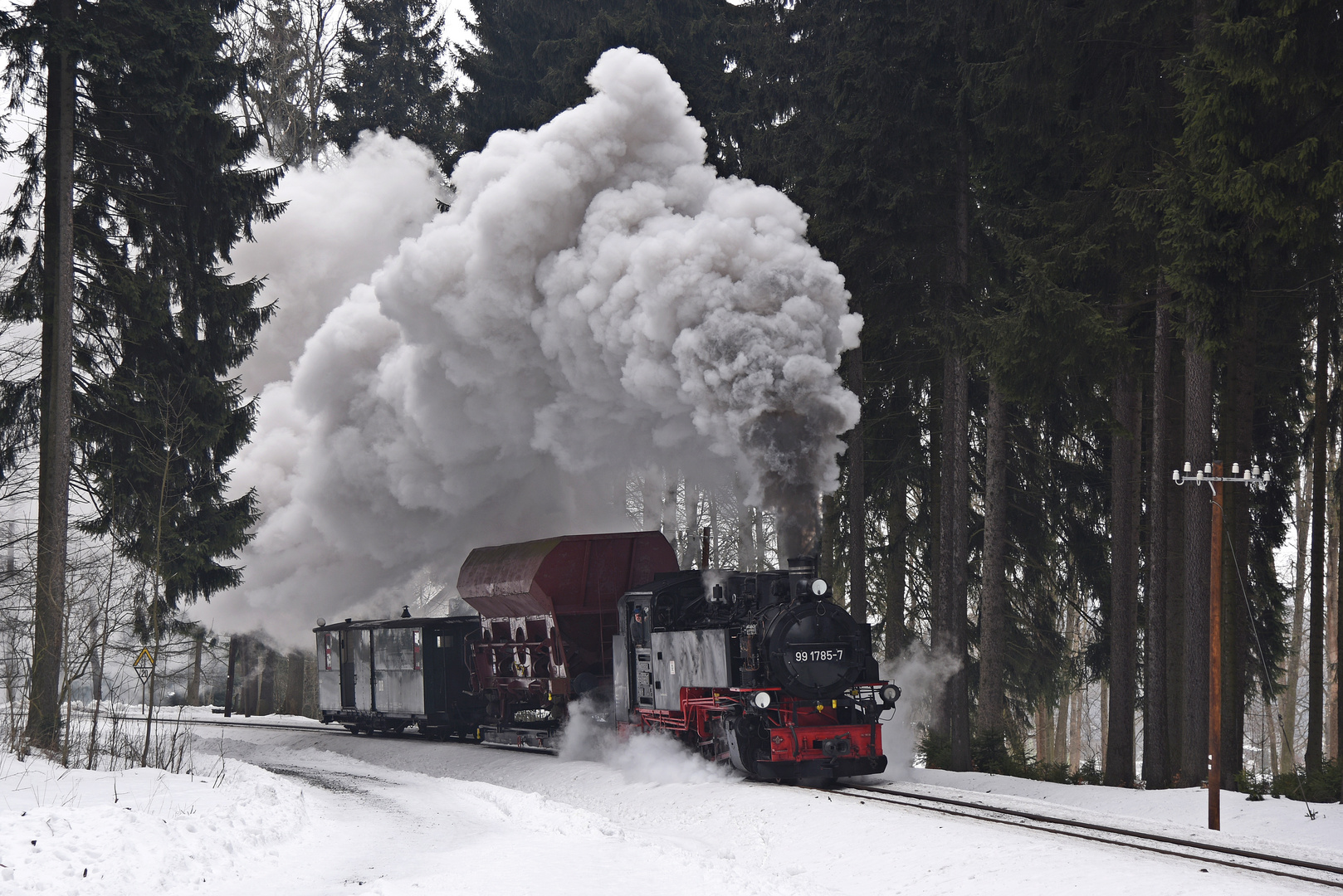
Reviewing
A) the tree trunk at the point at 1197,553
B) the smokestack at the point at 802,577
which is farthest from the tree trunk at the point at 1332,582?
the smokestack at the point at 802,577

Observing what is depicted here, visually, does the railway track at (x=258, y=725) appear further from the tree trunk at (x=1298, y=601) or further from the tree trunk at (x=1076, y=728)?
the tree trunk at (x=1076, y=728)

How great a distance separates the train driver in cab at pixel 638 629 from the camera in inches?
648

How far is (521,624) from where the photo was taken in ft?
64.9

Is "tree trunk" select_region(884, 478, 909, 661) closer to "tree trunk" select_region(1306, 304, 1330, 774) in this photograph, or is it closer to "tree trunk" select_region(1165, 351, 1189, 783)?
"tree trunk" select_region(1165, 351, 1189, 783)

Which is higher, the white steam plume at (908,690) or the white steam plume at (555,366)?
the white steam plume at (555,366)

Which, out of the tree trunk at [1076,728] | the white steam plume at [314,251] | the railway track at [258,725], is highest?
the white steam plume at [314,251]

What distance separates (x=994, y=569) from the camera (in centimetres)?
1922

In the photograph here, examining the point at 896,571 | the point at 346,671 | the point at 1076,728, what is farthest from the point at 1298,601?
the point at 346,671

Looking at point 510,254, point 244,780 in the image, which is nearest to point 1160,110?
point 510,254

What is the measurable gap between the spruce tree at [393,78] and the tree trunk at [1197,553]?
72.4 ft

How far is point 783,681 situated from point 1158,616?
5.84 metres

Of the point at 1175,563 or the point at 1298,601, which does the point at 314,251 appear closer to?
the point at 1175,563

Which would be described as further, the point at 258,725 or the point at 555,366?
the point at 258,725

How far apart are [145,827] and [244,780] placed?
172 inches
